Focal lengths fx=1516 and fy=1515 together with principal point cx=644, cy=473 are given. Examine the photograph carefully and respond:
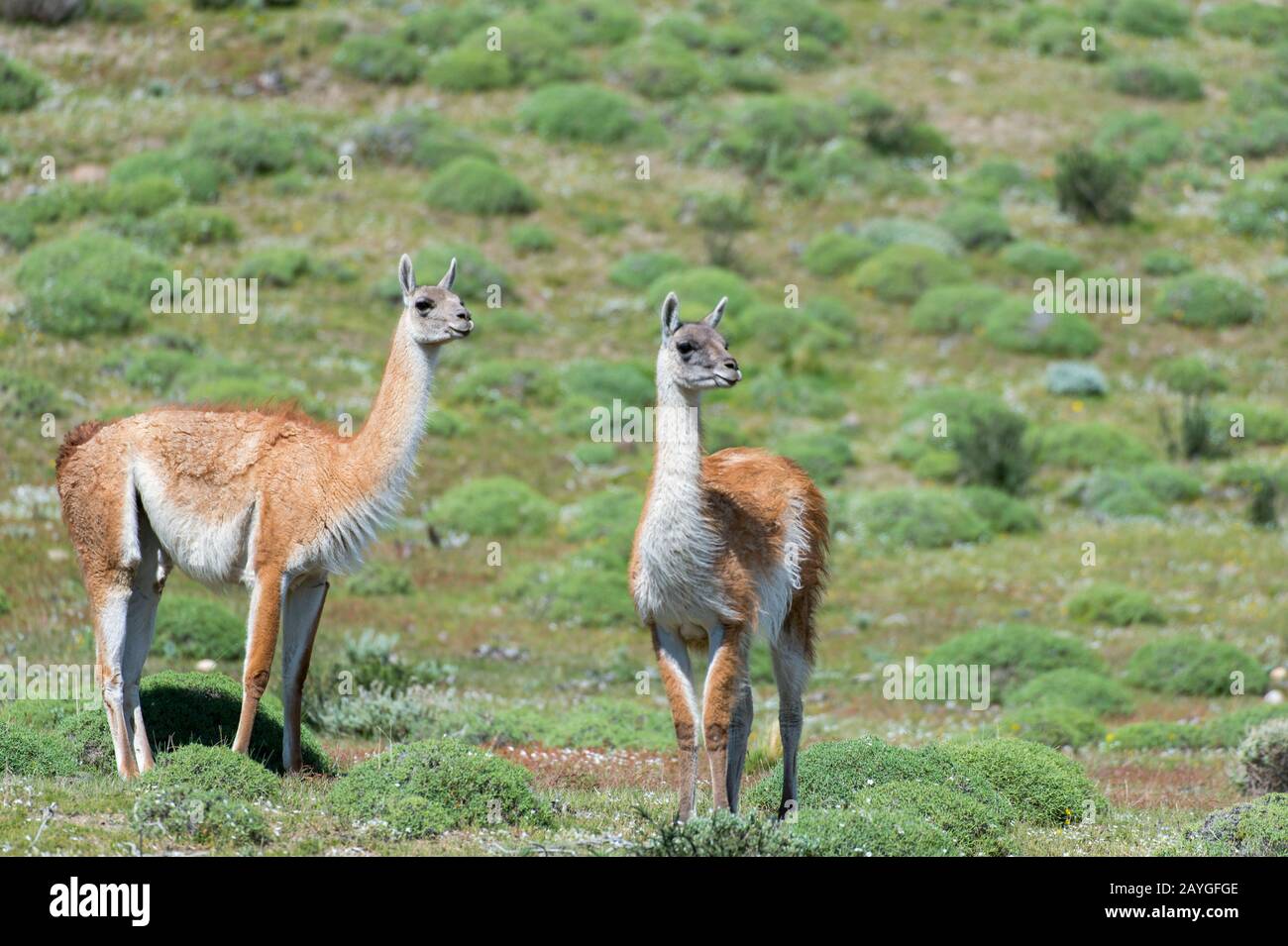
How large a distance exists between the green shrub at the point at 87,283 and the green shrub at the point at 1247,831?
22.0m

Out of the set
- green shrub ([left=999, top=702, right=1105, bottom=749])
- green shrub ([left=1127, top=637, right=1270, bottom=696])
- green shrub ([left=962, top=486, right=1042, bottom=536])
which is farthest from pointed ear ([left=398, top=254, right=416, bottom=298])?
green shrub ([left=962, top=486, right=1042, bottom=536])

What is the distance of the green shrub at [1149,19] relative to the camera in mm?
48469

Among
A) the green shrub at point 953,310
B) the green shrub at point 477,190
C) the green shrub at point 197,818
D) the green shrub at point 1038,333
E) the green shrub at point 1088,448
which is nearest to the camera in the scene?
the green shrub at point 197,818

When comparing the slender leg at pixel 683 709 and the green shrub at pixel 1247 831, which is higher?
the slender leg at pixel 683 709

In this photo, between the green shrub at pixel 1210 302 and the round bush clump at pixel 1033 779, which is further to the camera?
the green shrub at pixel 1210 302

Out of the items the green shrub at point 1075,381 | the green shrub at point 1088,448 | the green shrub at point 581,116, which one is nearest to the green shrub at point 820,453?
the green shrub at point 1088,448

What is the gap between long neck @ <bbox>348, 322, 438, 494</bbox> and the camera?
9.90 m

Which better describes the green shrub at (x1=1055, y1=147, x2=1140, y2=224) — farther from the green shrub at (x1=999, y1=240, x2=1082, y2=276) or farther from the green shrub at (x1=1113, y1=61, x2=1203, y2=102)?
the green shrub at (x1=1113, y1=61, x2=1203, y2=102)

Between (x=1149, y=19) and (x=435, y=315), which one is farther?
(x=1149, y=19)

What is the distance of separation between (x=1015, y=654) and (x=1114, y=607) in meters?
2.97

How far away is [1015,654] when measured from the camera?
1970cm

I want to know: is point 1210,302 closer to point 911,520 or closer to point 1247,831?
point 911,520

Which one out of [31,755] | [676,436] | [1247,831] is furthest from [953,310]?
[31,755]

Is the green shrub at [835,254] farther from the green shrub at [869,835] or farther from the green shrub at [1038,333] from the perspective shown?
the green shrub at [869,835]
